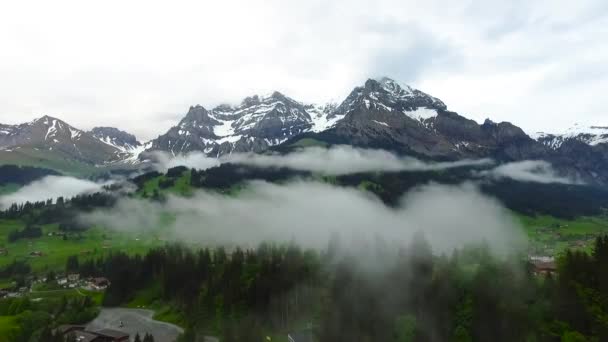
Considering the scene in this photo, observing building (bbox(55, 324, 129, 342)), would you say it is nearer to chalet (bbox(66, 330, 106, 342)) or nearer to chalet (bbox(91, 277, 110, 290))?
chalet (bbox(66, 330, 106, 342))

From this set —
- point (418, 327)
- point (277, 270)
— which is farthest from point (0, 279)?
point (418, 327)

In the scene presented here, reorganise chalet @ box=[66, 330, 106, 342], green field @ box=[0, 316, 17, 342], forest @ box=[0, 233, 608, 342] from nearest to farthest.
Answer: forest @ box=[0, 233, 608, 342] → chalet @ box=[66, 330, 106, 342] → green field @ box=[0, 316, 17, 342]

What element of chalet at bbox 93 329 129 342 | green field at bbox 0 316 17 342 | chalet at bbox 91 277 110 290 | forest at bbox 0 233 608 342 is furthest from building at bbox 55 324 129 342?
chalet at bbox 91 277 110 290

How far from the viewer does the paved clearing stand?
117 m

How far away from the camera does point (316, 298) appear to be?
12075 cm

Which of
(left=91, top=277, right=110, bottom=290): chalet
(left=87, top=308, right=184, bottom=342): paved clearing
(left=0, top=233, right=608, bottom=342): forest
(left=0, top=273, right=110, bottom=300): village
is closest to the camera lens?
(left=0, top=233, right=608, bottom=342): forest

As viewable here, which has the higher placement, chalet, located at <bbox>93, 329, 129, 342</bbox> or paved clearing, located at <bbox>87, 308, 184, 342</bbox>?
chalet, located at <bbox>93, 329, 129, 342</bbox>

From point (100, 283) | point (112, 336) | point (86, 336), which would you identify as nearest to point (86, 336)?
point (86, 336)

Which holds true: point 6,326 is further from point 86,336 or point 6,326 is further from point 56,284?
point 56,284

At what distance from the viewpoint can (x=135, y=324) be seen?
422ft

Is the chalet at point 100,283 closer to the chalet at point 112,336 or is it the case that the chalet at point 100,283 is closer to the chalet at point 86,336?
the chalet at point 86,336

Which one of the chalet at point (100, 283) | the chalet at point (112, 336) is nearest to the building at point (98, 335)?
the chalet at point (112, 336)

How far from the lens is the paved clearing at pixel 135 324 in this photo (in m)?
117

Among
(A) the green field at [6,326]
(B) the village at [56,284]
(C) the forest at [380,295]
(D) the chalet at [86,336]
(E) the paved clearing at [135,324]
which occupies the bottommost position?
(B) the village at [56,284]
